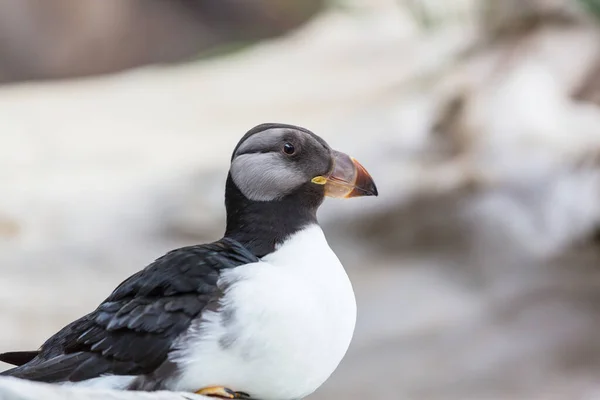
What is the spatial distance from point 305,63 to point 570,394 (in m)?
3.26

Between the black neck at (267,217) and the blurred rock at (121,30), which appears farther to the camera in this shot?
the blurred rock at (121,30)

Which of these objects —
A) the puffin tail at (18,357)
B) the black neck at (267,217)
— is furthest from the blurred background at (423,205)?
the black neck at (267,217)

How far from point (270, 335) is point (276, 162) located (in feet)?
1.00

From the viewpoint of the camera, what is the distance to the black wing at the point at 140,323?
1.53 metres

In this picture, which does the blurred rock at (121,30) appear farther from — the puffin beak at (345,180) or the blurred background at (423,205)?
the puffin beak at (345,180)

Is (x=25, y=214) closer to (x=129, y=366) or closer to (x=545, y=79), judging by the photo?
(x=545, y=79)

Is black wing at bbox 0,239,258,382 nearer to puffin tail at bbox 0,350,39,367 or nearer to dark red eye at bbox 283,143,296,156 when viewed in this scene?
puffin tail at bbox 0,350,39,367

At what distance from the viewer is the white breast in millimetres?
1521

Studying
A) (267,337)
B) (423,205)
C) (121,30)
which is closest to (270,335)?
(267,337)

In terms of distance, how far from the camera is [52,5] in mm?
8047

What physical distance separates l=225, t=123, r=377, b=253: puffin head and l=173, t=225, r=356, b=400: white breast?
0.10 m

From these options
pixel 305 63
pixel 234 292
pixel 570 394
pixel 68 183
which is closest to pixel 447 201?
pixel 570 394

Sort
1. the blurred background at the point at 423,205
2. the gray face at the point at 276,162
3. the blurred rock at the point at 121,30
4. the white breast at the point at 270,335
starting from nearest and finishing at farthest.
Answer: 1. the white breast at the point at 270,335
2. the gray face at the point at 276,162
3. the blurred background at the point at 423,205
4. the blurred rock at the point at 121,30

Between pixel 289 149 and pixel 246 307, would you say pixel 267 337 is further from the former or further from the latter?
pixel 289 149
